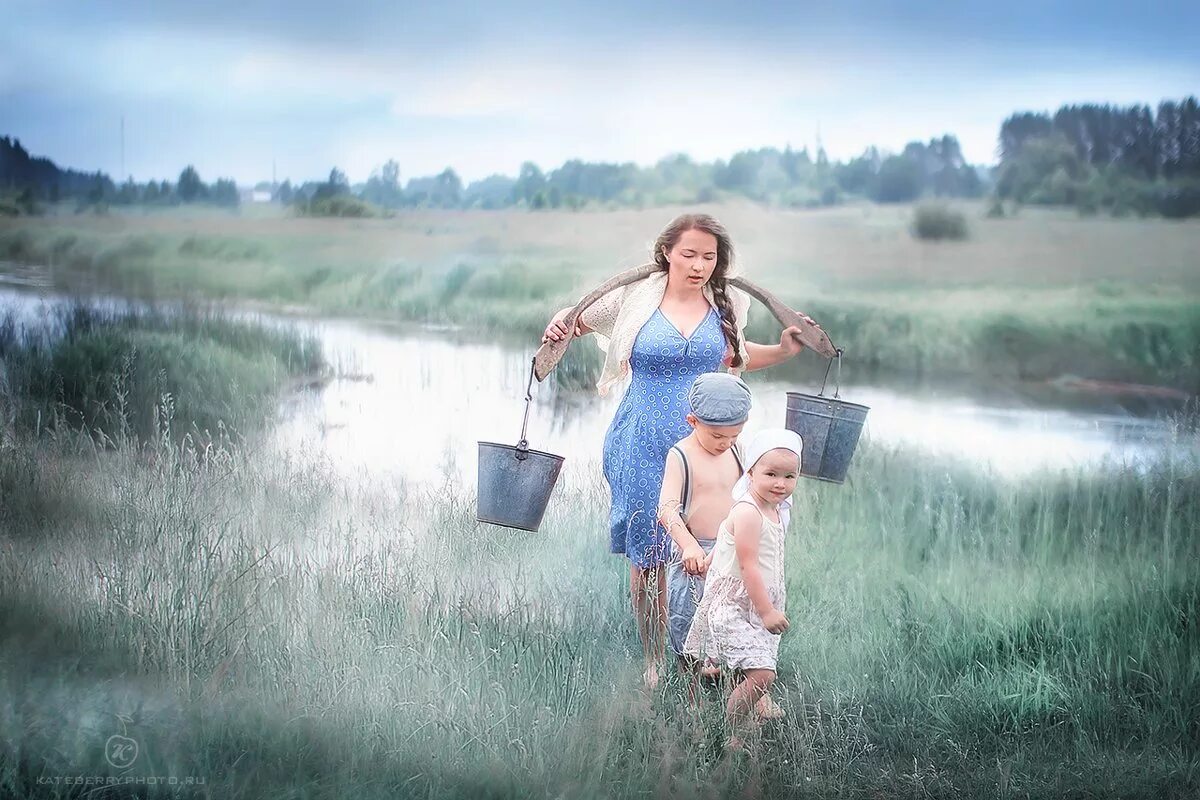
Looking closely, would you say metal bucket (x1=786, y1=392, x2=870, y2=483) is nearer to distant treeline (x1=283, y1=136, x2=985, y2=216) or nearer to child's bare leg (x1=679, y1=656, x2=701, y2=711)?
child's bare leg (x1=679, y1=656, x2=701, y2=711)

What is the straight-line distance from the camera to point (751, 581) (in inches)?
115

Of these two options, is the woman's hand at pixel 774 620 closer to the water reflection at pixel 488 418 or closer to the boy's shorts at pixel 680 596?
the boy's shorts at pixel 680 596

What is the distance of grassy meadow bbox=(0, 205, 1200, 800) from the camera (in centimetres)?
330

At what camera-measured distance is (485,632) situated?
3.69 metres

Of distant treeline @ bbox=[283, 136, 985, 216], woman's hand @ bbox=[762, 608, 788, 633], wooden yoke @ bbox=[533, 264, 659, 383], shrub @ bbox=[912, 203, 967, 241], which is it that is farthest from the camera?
shrub @ bbox=[912, 203, 967, 241]

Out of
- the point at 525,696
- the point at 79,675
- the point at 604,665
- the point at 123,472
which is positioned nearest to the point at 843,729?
the point at 604,665

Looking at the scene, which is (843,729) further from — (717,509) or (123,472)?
(123,472)

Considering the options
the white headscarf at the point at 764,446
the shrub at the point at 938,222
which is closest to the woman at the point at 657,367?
the white headscarf at the point at 764,446

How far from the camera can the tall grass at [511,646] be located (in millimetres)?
3264

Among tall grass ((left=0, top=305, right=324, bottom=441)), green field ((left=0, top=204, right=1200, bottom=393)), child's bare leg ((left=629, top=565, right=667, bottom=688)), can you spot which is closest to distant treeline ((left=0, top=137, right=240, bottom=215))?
green field ((left=0, top=204, right=1200, bottom=393))

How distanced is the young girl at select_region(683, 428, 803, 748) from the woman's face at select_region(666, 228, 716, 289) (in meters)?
0.71

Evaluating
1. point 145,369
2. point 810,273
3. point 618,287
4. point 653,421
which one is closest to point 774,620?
point 653,421

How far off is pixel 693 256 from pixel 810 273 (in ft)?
6.90

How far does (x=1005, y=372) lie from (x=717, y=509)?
2600 mm
